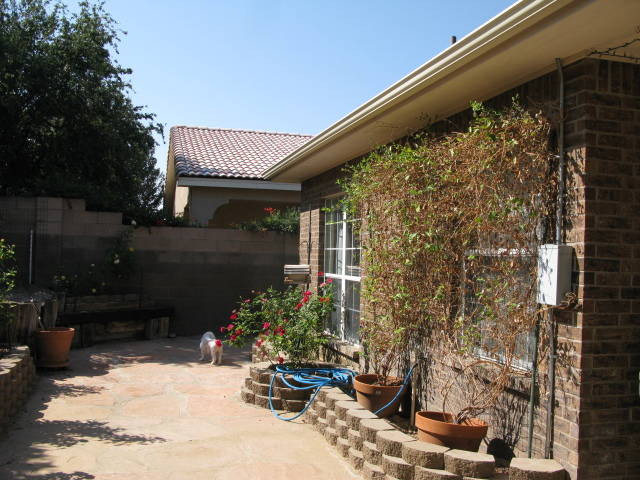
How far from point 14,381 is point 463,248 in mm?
4741

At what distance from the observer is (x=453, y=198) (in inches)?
195

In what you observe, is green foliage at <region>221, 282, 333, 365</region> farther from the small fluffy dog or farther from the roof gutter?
the roof gutter

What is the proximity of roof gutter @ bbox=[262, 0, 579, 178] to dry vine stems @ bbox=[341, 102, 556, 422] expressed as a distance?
454mm

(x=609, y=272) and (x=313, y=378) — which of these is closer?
(x=609, y=272)

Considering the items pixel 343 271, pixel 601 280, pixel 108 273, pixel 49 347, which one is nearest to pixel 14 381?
pixel 49 347

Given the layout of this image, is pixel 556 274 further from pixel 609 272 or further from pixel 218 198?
pixel 218 198

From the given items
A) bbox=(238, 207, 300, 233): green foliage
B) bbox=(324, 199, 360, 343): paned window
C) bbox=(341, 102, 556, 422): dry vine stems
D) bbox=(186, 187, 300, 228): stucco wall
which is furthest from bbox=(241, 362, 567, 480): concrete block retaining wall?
bbox=(186, 187, 300, 228): stucco wall

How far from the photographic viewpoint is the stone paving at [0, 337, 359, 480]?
15.6 ft

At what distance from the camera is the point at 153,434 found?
578 cm

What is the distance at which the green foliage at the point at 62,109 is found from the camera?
12336 mm

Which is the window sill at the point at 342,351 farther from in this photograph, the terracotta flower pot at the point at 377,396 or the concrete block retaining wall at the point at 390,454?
the concrete block retaining wall at the point at 390,454

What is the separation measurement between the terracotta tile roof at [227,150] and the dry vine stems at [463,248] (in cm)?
858

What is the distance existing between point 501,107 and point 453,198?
2.74 ft

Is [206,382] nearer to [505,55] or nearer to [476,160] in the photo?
[476,160]
